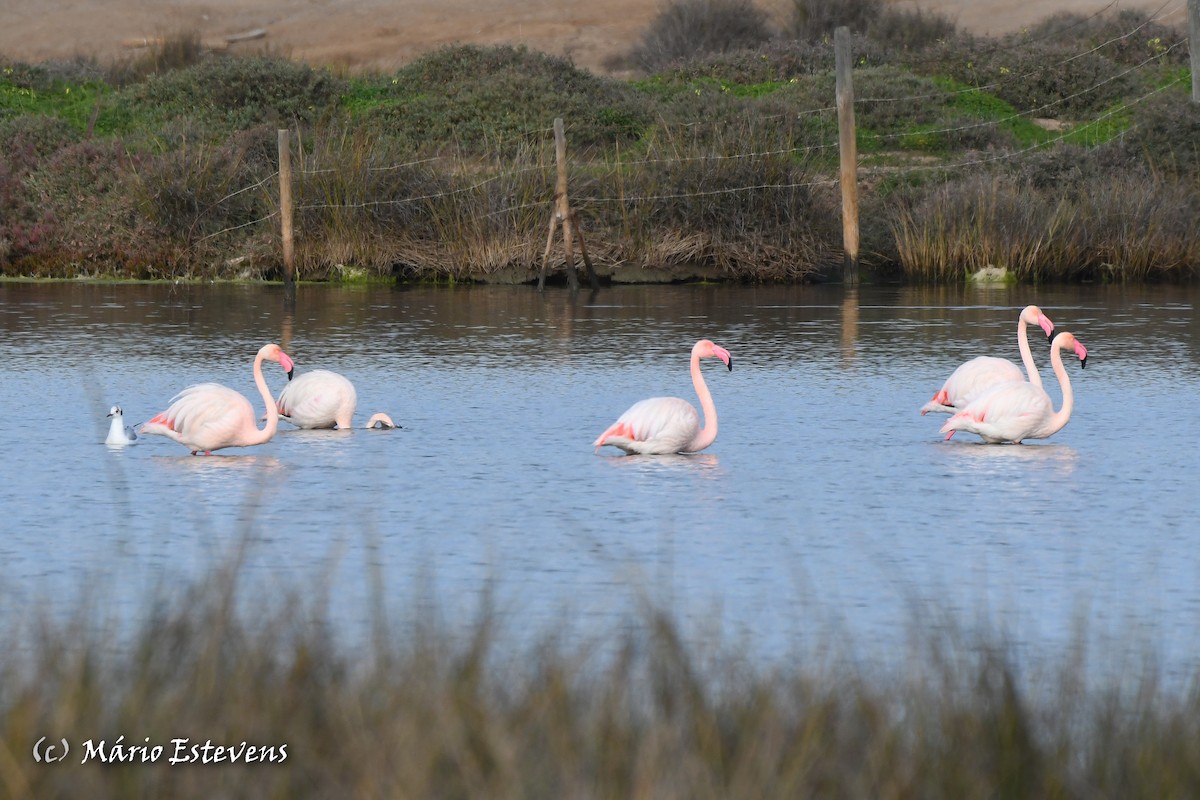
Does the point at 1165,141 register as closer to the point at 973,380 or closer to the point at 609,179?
the point at 609,179

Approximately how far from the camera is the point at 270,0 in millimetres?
73562

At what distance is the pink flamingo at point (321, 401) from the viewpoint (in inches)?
413

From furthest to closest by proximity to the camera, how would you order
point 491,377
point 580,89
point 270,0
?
point 270,0 < point 580,89 < point 491,377

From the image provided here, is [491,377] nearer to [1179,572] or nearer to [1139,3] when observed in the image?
[1179,572]

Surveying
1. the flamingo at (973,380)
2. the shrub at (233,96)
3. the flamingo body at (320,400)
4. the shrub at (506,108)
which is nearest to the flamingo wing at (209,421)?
the flamingo body at (320,400)

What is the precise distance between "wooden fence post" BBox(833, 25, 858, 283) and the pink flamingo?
42.5ft

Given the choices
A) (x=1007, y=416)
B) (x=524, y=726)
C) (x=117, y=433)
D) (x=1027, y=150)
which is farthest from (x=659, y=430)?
(x=1027, y=150)

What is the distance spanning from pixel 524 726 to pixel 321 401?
675 centimetres

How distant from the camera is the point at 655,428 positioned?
30.7ft

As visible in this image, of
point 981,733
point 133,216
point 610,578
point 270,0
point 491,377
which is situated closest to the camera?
point 981,733

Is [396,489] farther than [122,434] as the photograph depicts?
No

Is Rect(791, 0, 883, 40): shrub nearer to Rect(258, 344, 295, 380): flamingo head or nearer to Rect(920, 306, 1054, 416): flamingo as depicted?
Rect(920, 306, 1054, 416): flamingo

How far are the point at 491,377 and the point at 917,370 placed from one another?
3.03 metres

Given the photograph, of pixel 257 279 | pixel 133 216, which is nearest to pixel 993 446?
pixel 257 279
